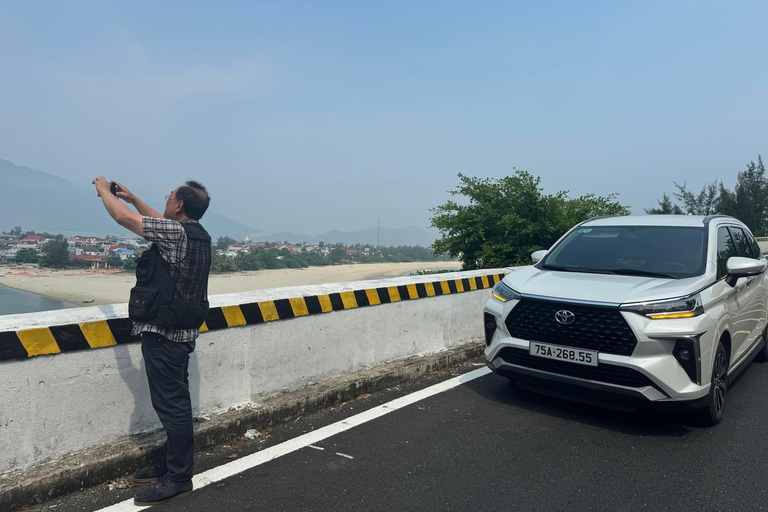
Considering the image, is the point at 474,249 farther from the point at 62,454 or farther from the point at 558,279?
the point at 62,454

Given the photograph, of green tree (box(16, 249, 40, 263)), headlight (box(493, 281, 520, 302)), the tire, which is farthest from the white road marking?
green tree (box(16, 249, 40, 263))

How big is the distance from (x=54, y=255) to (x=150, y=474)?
751 inches

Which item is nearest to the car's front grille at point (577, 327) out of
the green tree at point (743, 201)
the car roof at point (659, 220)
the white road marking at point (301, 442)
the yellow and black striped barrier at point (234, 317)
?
the white road marking at point (301, 442)

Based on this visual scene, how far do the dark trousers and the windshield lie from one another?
3.70 m

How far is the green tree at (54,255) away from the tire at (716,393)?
2053 cm

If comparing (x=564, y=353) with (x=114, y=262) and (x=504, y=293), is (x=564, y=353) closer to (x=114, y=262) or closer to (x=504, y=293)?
(x=504, y=293)

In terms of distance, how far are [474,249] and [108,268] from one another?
12.7 meters

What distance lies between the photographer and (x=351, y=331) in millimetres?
5117

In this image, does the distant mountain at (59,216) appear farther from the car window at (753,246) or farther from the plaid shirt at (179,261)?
the car window at (753,246)

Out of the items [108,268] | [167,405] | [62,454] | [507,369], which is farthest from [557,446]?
[108,268]

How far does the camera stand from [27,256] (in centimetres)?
1727

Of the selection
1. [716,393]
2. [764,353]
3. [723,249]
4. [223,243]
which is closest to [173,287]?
[716,393]

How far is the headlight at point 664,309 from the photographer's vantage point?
3919mm

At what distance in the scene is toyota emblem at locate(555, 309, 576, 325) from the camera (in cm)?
413
